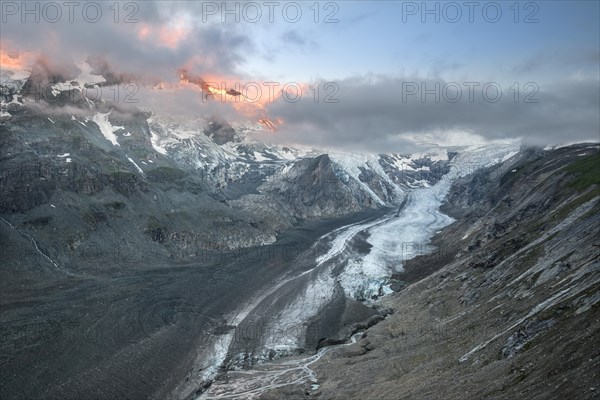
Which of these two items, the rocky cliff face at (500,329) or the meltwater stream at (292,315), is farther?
the meltwater stream at (292,315)

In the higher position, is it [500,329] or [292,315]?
[500,329]

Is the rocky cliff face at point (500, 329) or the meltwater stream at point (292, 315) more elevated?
the rocky cliff face at point (500, 329)

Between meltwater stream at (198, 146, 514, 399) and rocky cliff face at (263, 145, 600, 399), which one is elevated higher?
rocky cliff face at (263, 145, 600, 399)

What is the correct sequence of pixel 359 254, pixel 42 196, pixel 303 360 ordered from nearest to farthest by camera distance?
pixel 303 360 < pixel 42 196 < pixel 359 254

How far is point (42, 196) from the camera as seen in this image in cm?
16038

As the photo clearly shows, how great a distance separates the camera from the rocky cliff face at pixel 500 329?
36.5 meters

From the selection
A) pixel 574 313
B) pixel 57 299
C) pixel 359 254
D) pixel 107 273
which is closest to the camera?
pixel 574 313

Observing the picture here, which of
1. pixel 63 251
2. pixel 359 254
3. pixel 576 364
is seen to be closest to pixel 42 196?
pixel 63 251

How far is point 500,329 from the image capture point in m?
53.9

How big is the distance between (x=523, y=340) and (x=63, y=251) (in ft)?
438

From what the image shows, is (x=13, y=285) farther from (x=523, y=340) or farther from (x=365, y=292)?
(x=523, y=340)

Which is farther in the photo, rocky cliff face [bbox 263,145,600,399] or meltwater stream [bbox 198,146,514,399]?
meltwater stream [bbox 198,146,514,399]

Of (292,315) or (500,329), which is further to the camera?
(292,315)

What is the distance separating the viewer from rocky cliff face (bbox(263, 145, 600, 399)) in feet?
120
